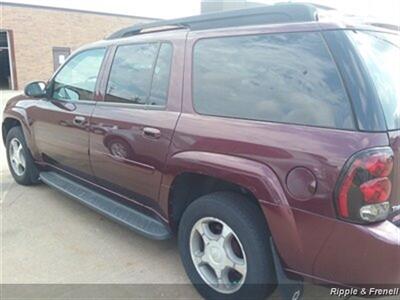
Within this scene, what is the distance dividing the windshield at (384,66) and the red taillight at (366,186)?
0.21 meters

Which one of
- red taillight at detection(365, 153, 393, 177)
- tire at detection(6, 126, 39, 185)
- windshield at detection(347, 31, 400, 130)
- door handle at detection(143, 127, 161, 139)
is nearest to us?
red taillight at detection(365, 153, 393, 177)

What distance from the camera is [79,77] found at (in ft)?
13.4

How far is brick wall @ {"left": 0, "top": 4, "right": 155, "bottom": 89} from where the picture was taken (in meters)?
23.4

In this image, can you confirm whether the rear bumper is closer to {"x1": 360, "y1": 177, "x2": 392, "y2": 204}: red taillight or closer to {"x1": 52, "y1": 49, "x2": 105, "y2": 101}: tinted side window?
{"x1": 360, "y1": 177, "x2": 392, "y2": 204}: red taillight

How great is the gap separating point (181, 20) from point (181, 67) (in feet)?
1.67

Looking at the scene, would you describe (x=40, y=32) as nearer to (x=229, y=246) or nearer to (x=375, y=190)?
(x=229, y=246)

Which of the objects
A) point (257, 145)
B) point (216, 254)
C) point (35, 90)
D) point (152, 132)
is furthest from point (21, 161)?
point (257, 145)

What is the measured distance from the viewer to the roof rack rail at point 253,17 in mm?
2457

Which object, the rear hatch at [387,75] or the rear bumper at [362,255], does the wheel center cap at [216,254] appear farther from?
the rear hatch at [387,75]

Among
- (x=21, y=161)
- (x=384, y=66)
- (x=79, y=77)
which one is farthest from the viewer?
(x=21, y=161)

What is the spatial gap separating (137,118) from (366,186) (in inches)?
69.1

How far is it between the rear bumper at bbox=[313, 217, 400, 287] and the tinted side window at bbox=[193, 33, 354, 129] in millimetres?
547

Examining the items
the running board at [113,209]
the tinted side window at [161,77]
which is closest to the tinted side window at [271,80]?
the tinted side window at [161,77]

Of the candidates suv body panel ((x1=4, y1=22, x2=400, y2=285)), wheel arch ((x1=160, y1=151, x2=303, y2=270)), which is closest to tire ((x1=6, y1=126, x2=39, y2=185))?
suv body panel ((x1=4, y1=22, x2=400, y2=285))
